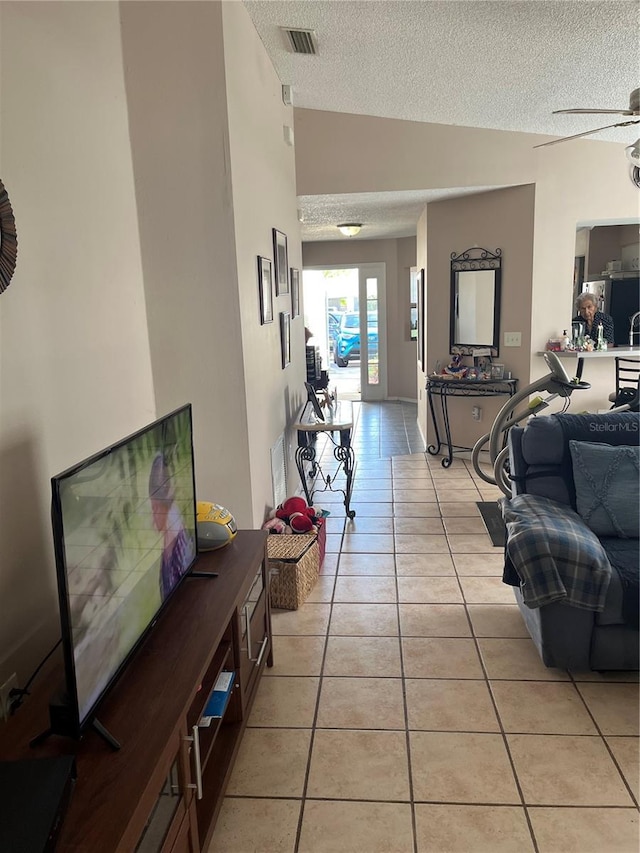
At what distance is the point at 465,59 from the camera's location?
324 cm

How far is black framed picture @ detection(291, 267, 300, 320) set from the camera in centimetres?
450

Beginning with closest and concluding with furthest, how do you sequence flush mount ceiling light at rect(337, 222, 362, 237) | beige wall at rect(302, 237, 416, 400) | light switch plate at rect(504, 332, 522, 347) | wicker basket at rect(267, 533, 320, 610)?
wicker basket at rect(267, 533, 320, 610)
light switch plate at rect(504, 332, 522, 347)
flush mount ceiling light at rect(337, 222, 362, 237)
beige wall at rect(302, 237, 416, 400)

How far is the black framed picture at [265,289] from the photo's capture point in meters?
3.14

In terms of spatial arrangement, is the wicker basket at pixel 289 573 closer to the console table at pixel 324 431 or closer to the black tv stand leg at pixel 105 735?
the console table at pixel 324 431

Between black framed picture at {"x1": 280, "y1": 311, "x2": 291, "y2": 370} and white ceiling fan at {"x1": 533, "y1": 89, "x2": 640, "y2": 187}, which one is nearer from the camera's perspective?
white ceiling fan at {"x1": 533, "y1": 89, "x2": 640, "y2": 187}

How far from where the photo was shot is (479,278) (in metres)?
5.16

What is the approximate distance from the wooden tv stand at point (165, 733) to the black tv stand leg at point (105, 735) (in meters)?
0.01

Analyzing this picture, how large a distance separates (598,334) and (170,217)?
401 centimetres

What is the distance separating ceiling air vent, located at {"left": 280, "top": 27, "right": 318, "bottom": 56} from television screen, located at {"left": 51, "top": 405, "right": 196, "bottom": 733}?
2334 mm

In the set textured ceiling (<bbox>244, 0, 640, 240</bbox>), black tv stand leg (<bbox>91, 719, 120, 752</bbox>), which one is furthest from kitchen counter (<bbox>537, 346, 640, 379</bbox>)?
black tv stand leg (<bbox>91, 719, 120, 752</bbox>)

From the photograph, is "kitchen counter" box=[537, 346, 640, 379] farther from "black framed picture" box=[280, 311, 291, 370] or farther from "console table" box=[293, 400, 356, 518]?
"black framed picture" box=[280, 311, 291, 370]

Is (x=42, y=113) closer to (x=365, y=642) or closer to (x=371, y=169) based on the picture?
(x=365, y=642)

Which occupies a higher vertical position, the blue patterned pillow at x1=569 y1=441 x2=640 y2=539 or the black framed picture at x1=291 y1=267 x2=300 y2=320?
the black framed picture at x1=291 y1=267 x2=300 y2=320

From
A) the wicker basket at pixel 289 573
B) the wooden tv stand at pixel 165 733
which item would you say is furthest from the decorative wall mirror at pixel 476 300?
the wooden tv stand at pixel 165 733
